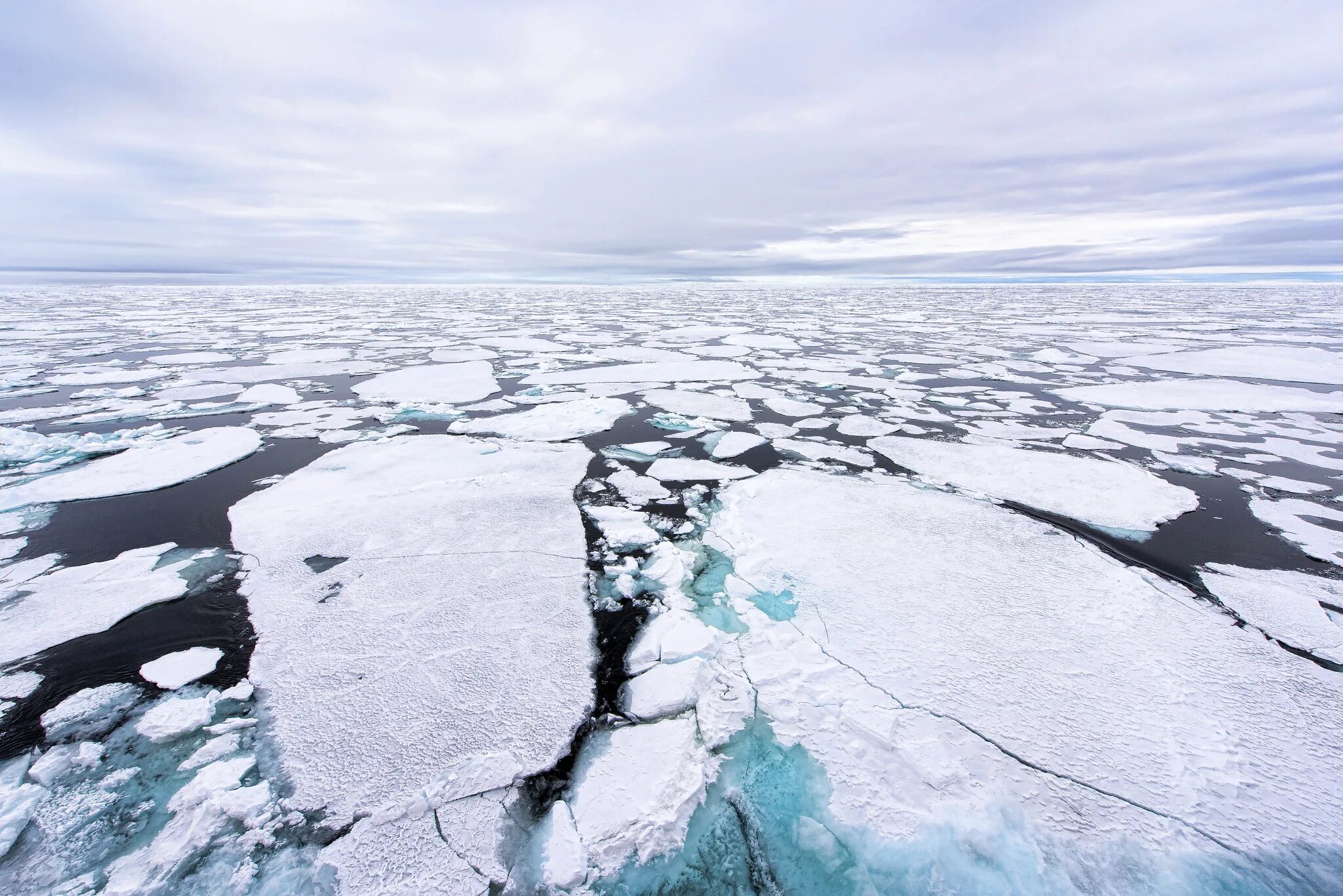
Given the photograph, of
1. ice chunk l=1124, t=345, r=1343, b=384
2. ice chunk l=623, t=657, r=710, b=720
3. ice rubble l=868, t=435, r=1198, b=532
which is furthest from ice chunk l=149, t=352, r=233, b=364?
ice chunk l=1124, t=345, r=1343, b=384

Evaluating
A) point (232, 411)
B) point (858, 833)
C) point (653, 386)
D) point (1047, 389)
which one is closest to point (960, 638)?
point (858, 833)

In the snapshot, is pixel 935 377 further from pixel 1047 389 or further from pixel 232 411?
pixel 232 411

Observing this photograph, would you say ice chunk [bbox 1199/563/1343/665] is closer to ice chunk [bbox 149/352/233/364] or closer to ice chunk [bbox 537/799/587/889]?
ice chunk [bbox 537/799/587/889]

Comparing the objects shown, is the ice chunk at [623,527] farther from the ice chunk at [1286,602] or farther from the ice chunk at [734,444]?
the ice chunk at [1286,602]

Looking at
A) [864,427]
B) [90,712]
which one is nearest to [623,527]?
[90,712]

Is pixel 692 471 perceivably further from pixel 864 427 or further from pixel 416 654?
pixel 416 654

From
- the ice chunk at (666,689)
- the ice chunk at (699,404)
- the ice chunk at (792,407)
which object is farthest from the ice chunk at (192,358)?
the ice chunk at (666,689)
